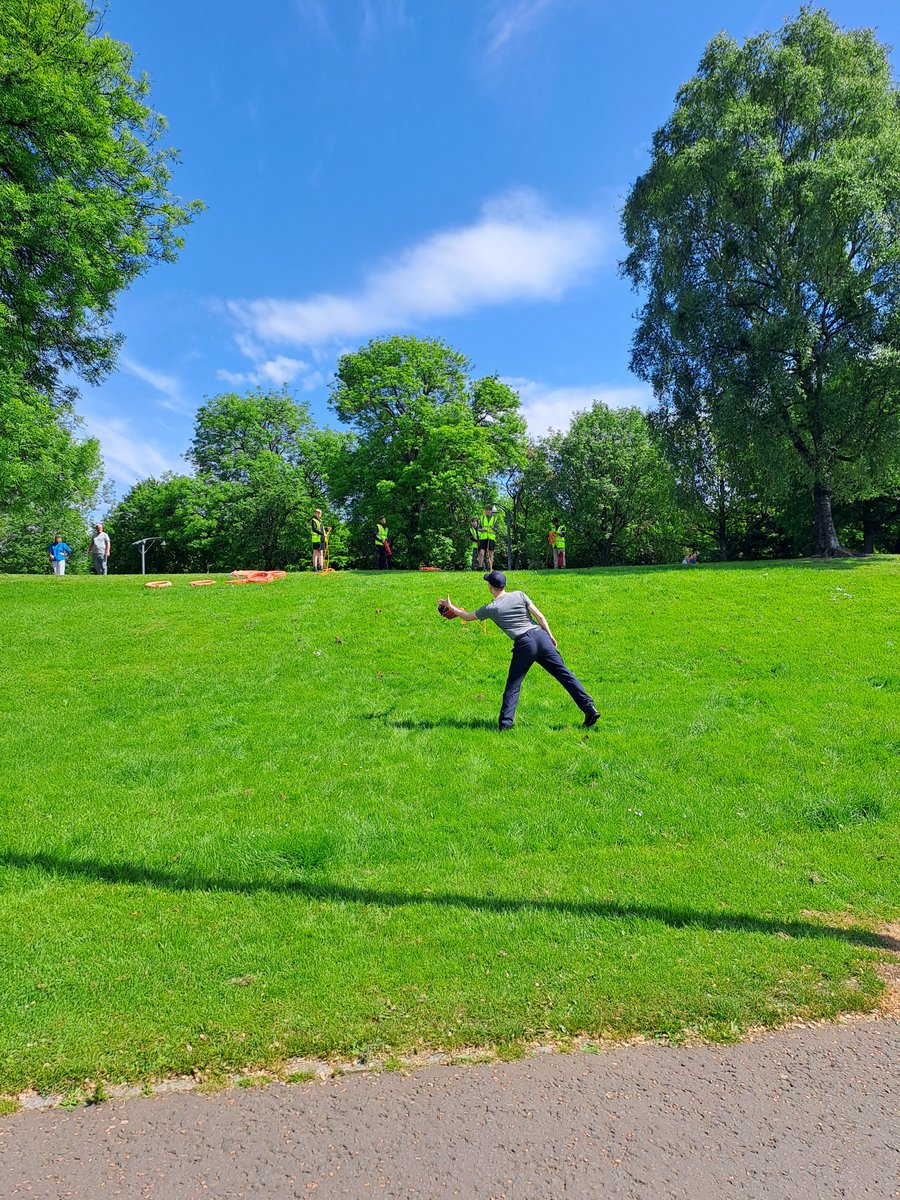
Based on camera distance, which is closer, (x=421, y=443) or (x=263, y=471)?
Answer: (x=421, y=443)

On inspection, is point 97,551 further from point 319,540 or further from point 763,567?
point 763,567

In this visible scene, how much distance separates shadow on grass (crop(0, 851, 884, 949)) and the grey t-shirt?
4.32 metres

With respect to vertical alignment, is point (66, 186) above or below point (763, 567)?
above

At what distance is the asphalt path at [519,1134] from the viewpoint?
8.84ft

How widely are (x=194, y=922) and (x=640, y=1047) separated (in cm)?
314

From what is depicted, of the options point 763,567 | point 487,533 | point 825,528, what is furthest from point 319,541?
point 825,528

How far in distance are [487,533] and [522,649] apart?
49.7 feet

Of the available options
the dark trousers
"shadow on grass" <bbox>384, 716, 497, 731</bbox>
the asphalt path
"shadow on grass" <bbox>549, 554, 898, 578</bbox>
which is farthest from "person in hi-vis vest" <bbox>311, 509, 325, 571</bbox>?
the asphalt path

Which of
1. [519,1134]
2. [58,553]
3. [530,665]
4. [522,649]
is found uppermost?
[58,553]

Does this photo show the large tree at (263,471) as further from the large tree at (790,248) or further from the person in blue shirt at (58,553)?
the large tree at (790,248)

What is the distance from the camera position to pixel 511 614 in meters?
8.84

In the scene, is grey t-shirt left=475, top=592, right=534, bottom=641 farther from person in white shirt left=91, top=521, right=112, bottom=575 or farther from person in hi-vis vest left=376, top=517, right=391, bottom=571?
person in white shirt left=91, top=521, right=112, bottom=575

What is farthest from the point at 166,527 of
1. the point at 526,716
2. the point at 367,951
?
the point at 367,951

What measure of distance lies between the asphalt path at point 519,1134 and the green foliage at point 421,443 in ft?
131
